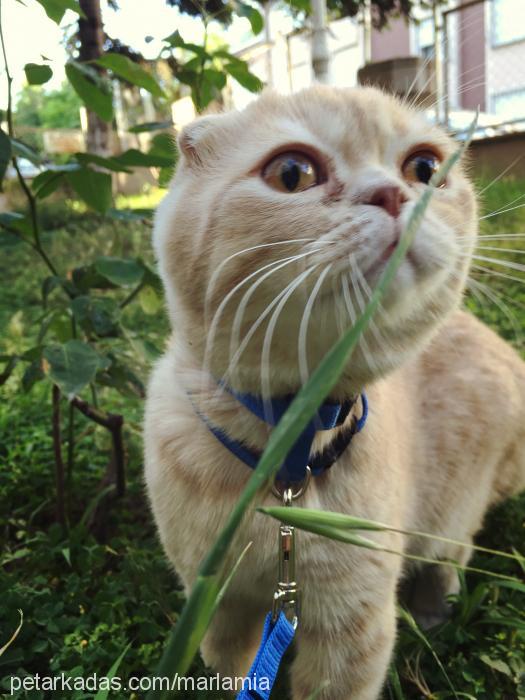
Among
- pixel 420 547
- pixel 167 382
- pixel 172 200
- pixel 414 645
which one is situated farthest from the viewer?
pixel 420 547

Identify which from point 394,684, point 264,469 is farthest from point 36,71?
point 394,684

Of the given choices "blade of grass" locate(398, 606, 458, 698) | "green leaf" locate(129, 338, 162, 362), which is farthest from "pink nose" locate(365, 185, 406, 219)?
"blade of grass" locate(398, 606, 458, 698)

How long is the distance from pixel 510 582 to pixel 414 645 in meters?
0.31

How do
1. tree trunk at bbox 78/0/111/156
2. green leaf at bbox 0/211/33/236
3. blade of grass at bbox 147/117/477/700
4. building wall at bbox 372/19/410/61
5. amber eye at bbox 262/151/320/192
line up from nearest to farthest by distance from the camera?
1. blade of grass at bbox 147/117/477/700
2. amber eye at bbox 262/151/320/192
3. green leaf at bbox 0/211/33/236
4. tree trunk at bbox 78/0/111/156
5. building wall at bbox 372/19/410/61

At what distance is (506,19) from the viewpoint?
8328 millimetres

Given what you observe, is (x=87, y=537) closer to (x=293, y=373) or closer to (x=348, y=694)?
(x=348, y=694)

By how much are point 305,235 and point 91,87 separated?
0.97 metres

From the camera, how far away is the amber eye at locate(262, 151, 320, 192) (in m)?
0.97

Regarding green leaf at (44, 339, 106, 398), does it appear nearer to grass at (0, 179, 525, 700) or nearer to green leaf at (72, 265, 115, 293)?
green leaf at (72, 265, 115, 293)

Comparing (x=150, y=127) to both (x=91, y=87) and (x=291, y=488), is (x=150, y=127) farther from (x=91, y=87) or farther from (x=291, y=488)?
(x=291, y=488)

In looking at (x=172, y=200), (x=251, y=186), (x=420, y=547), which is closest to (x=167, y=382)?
(x=172, y=200)

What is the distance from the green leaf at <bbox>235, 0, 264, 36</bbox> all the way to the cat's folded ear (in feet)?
2.10

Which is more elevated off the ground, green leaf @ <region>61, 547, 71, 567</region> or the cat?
the cat

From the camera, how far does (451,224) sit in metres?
1.05
